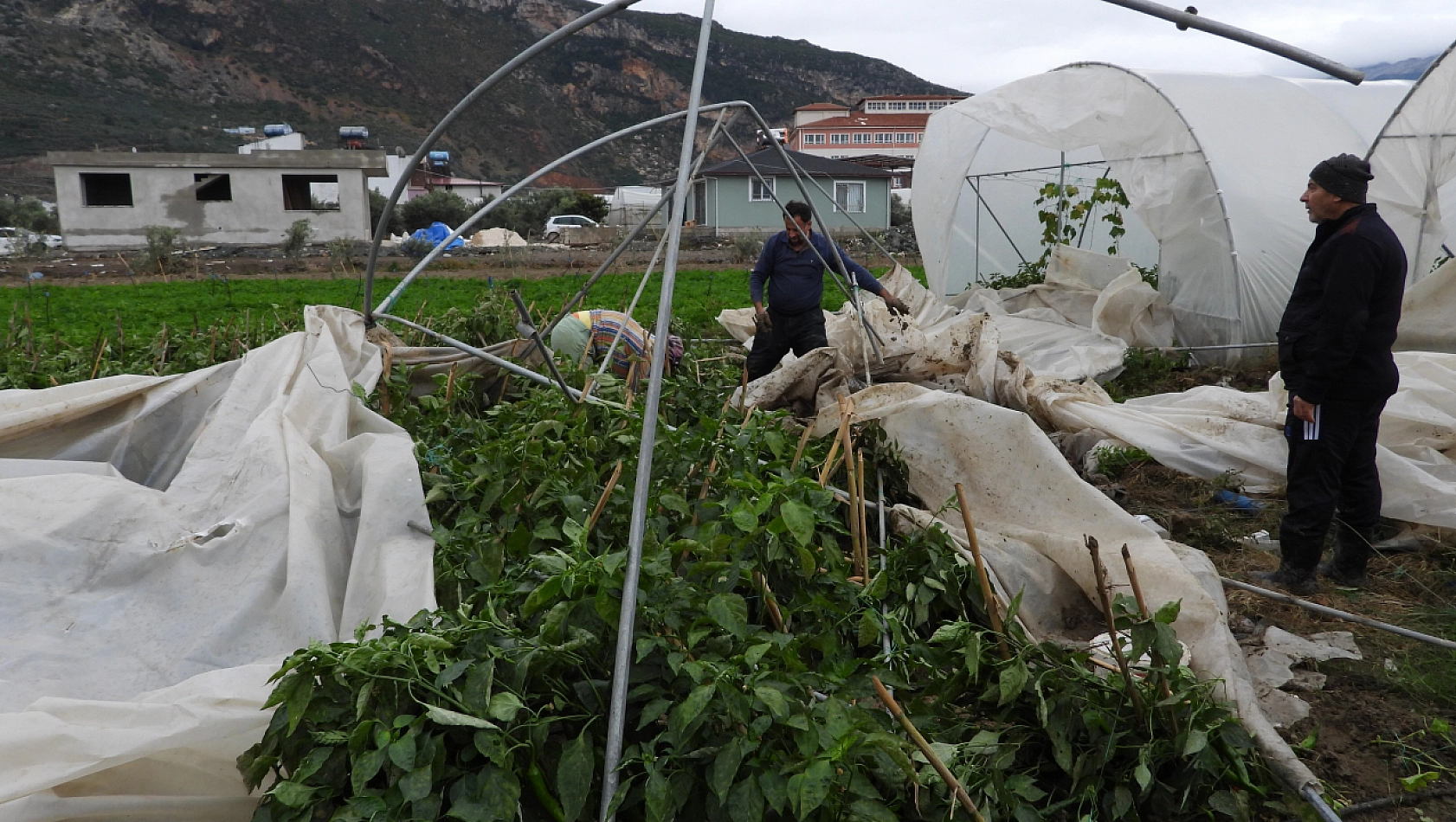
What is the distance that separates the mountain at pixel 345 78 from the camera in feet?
142

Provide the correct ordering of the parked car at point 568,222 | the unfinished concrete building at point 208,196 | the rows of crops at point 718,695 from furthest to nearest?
1. the parked car at point 568,222
2. the unfinished concrete building at point 208,196
3. the rows of crops at point 718,695

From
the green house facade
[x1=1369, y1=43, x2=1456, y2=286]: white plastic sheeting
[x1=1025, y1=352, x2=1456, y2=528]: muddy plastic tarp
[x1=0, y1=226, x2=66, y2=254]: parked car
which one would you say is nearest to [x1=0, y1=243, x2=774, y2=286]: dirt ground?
[x1=0, y1=226, x2=66, y2=254]: parked car

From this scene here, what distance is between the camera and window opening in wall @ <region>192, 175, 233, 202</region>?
25.2 metres

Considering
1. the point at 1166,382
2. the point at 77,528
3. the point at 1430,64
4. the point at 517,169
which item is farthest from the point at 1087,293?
the point at 517,169

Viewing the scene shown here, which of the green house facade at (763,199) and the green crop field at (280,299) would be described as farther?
the green house facade at (763,199)

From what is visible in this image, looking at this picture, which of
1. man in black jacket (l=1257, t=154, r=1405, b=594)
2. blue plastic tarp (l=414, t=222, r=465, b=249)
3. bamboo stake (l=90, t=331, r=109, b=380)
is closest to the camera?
man in black jacket (l=1257, t=154, r=1405, b=594)

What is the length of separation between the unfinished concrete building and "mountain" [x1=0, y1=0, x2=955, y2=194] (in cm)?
1695

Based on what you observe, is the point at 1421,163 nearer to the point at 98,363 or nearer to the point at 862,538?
the point at 862,538

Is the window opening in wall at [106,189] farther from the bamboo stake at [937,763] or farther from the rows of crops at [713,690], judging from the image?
the bamboo stake at [937,763]

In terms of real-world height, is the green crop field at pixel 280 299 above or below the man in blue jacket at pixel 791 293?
below

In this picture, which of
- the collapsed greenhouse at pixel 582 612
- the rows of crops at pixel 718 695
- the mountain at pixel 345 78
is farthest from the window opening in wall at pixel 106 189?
the rows of crops at pixel 718 695

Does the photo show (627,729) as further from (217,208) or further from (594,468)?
(217,208)

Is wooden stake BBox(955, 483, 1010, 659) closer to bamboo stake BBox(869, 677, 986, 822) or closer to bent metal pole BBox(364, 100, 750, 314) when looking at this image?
bamboo stake BBox(869, 677, 986, 822)

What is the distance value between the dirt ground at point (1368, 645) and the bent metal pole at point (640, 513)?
64.3 inches
